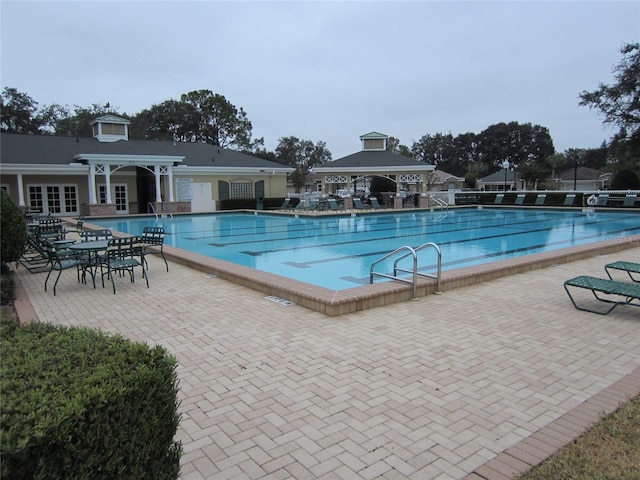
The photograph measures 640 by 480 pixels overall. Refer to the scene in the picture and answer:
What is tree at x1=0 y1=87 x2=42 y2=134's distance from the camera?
44750mm

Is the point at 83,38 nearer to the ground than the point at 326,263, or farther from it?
farther from it

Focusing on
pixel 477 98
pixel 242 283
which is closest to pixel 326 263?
pixel 242 283

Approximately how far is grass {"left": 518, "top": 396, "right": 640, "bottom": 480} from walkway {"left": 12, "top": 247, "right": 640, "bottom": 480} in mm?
114

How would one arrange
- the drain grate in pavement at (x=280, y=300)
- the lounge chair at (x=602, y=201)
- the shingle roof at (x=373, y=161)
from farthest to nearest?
the shingle roof at (x=373, y=161) < the lounge chair at (x=602, y=201) < the drain grate in pavement at (x=280, y=300)

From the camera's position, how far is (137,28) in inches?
233

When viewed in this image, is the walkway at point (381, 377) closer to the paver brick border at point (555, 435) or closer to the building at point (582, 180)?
the paver brick border at point (555, 435)

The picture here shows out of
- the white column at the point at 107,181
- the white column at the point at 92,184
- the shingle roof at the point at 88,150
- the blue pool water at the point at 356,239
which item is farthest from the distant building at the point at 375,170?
the white column at the point at 92,184

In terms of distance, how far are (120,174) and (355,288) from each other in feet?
81.0

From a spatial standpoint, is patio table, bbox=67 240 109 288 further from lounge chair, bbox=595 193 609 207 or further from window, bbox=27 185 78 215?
lounge chair, bbox=595 193 609 207

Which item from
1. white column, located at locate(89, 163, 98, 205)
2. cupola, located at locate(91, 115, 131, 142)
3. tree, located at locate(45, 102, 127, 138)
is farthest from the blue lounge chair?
tree, located at locate(45, 102, 127, 138)

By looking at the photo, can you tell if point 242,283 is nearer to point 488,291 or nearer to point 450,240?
point 488,291

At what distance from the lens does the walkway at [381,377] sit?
2.93 metres

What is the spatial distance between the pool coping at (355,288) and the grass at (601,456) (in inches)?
135

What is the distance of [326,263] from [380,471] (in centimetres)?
860
